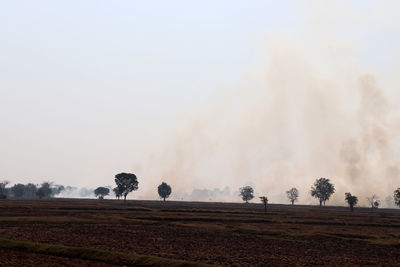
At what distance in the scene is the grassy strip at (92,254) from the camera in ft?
120

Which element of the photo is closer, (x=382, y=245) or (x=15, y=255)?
(x=15, y=255)

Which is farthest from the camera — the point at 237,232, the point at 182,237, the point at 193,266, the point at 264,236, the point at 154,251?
the point at 237,232

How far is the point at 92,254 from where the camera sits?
39719 millimetres

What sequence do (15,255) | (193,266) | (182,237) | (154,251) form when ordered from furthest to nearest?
(182,237)
(154,251)
(15,255)
(193,266)

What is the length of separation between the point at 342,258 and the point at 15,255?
3422cm

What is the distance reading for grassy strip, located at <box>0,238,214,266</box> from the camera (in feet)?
120

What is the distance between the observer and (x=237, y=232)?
69.2 metres

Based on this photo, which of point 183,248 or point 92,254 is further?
point 183,248

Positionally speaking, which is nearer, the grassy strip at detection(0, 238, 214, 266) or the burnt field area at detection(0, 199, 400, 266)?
the grassy strip at detection(0, 238, 214, 266)

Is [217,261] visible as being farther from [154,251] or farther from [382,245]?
[382,245]

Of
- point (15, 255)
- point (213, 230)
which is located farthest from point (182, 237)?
point (15, 255)

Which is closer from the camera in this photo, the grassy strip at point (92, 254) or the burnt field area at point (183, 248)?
the grassy strip at point (92, 254)

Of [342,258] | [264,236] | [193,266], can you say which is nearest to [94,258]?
[193,266]

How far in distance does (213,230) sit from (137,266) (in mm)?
35604
